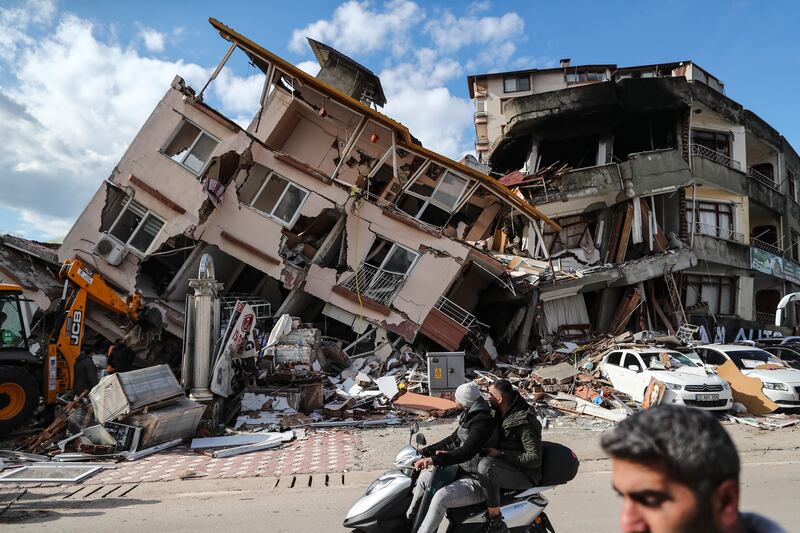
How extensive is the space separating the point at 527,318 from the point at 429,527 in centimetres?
1597

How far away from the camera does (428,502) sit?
3.69 metres

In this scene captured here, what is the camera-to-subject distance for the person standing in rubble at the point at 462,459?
141 inches

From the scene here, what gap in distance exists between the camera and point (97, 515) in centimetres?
569

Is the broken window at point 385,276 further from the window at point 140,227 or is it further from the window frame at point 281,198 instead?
the window at point 140,227

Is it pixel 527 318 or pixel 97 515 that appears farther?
pixel 527 318

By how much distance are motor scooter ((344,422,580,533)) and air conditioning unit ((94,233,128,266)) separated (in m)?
15.4

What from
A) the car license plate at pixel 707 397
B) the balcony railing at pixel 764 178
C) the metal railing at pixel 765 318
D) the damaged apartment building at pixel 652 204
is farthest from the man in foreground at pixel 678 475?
the balcony railing at pixel 764 178

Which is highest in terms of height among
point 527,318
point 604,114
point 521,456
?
point 604,114

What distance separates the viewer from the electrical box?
13062mm

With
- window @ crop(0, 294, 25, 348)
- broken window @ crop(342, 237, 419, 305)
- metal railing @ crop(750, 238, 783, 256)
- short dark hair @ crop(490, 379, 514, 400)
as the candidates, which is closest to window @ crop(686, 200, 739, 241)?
metal railing @ crop(750, 238, 783, 256)

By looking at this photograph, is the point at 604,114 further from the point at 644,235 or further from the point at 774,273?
the point at 774,273

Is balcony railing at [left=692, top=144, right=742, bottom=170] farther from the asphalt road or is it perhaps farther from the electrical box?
the asphalt road

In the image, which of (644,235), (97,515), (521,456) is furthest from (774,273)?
(97,515)

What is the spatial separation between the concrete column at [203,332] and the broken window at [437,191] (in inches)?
367
